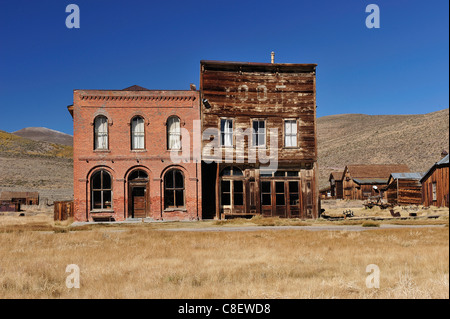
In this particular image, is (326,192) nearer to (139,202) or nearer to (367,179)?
(367,179)

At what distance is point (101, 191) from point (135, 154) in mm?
2955

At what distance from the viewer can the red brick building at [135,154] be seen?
2562cm

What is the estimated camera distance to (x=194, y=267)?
993 cm

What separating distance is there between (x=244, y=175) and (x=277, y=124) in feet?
12.0

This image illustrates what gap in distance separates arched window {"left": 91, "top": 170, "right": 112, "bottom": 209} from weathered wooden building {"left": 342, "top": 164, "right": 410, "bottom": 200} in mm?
41106

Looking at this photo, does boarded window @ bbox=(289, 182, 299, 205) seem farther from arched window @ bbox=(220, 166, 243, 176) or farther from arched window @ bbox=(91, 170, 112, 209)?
arched window @ bbox=(91, 170, 112, 209)

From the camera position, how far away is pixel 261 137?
86.4 ft

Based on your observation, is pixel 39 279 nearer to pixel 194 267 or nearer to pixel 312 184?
pixel 194 267

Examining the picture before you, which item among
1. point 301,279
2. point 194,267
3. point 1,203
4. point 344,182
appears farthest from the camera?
point 344,182

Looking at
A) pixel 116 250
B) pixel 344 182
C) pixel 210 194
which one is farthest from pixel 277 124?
pixel 344 182

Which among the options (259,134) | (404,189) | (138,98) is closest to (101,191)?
(138,98)

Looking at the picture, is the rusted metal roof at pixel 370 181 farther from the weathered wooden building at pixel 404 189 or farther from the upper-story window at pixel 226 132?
the upper-story window at pixel 226 132

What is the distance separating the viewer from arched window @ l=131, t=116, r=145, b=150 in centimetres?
2608

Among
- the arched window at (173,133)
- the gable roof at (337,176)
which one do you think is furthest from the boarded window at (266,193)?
the gable roof at (337,176)
